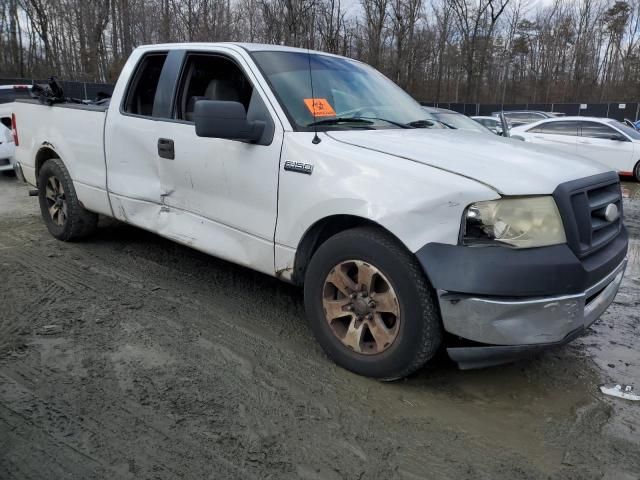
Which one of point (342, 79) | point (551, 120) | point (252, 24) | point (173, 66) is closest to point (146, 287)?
point (173, 66)

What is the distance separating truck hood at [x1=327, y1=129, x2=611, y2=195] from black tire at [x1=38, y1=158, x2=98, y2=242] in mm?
3134

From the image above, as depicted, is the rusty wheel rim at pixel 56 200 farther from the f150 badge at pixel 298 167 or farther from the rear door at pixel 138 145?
the f150 badge at pixel 298 167

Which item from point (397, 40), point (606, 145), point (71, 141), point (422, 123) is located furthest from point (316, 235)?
point (397, 40)

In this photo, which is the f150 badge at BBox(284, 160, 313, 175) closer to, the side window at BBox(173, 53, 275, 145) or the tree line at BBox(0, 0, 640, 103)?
the side window at BBox(173, 53, 275, 145)

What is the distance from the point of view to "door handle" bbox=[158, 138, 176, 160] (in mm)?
3957

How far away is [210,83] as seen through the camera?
4.09 m

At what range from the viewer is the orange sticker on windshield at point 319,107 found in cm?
342

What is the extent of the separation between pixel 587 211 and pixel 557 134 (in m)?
11.8

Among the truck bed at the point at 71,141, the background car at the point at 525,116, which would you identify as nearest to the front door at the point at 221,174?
the truck bed at the point at 71,141

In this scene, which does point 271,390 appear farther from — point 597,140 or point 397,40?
point 397,40

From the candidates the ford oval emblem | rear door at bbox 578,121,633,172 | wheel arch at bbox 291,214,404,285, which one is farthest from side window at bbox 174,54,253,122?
rear door at bbox 578,121,633,172

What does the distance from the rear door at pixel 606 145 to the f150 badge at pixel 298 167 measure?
11.5 metres

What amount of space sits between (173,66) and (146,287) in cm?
179

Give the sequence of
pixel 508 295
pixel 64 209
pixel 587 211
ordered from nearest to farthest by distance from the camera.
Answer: pixel 508 295, pixel 587 211, pixel 64 209
